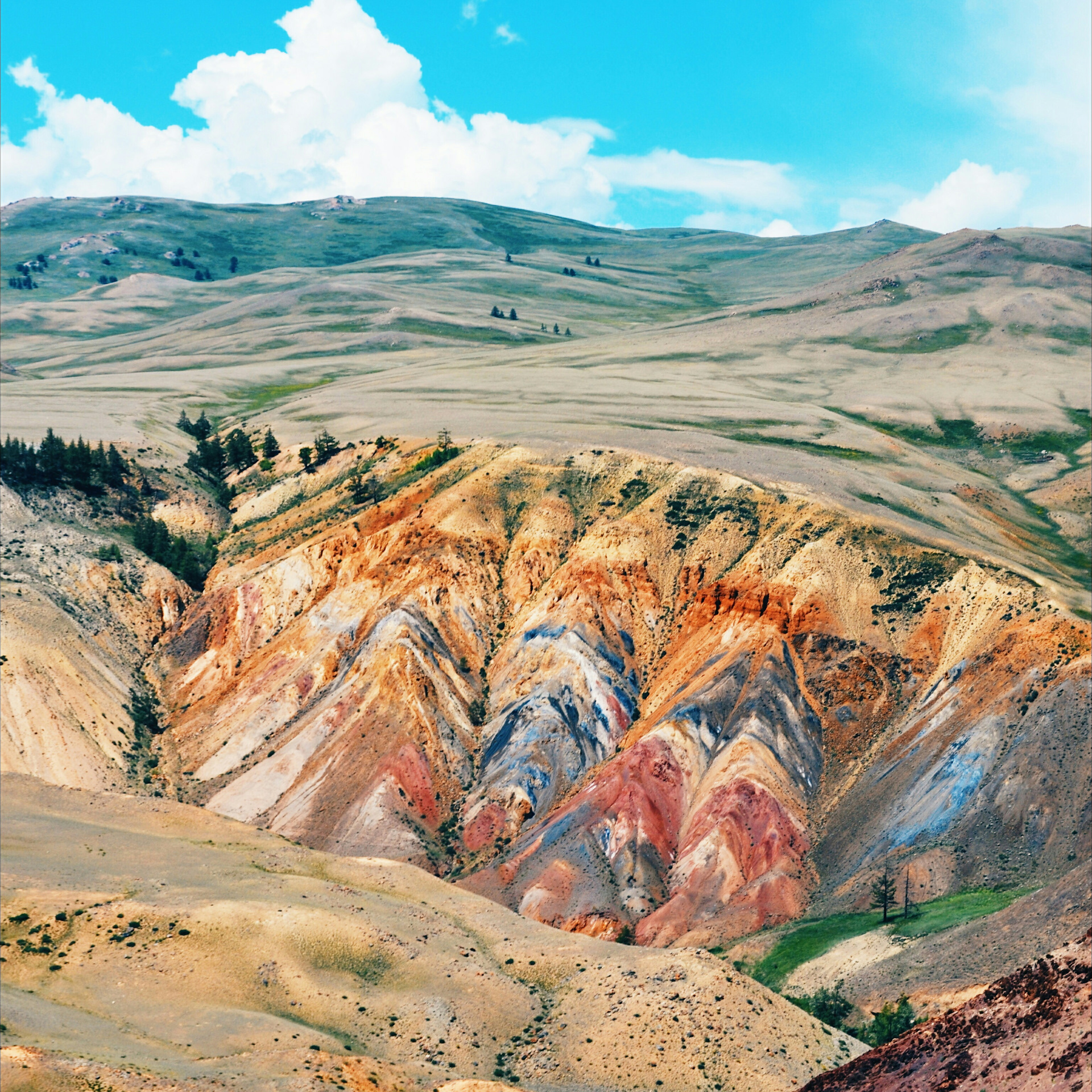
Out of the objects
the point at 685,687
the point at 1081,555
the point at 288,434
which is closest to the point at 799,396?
the point at 1081,555

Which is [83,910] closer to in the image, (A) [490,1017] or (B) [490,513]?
(A) [490,1017]

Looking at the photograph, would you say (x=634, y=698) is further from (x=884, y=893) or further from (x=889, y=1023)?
(x=889, y=1023)

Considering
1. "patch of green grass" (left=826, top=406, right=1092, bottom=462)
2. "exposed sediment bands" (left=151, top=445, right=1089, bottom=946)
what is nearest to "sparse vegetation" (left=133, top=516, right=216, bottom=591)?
"exposed sediment bands" (left=151, top=445, right=1089, bottom=946)

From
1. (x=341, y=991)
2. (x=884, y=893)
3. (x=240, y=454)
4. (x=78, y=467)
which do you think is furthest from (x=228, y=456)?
(x=884, y=893)

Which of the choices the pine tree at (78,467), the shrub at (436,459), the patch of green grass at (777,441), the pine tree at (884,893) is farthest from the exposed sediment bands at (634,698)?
the patch of green grass at (777,441)

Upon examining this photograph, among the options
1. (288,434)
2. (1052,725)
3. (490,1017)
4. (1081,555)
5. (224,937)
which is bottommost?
(490,1017)

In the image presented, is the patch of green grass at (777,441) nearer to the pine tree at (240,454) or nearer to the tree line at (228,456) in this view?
the tree line at (228,456)

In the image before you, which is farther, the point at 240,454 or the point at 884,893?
the point at 240,454
